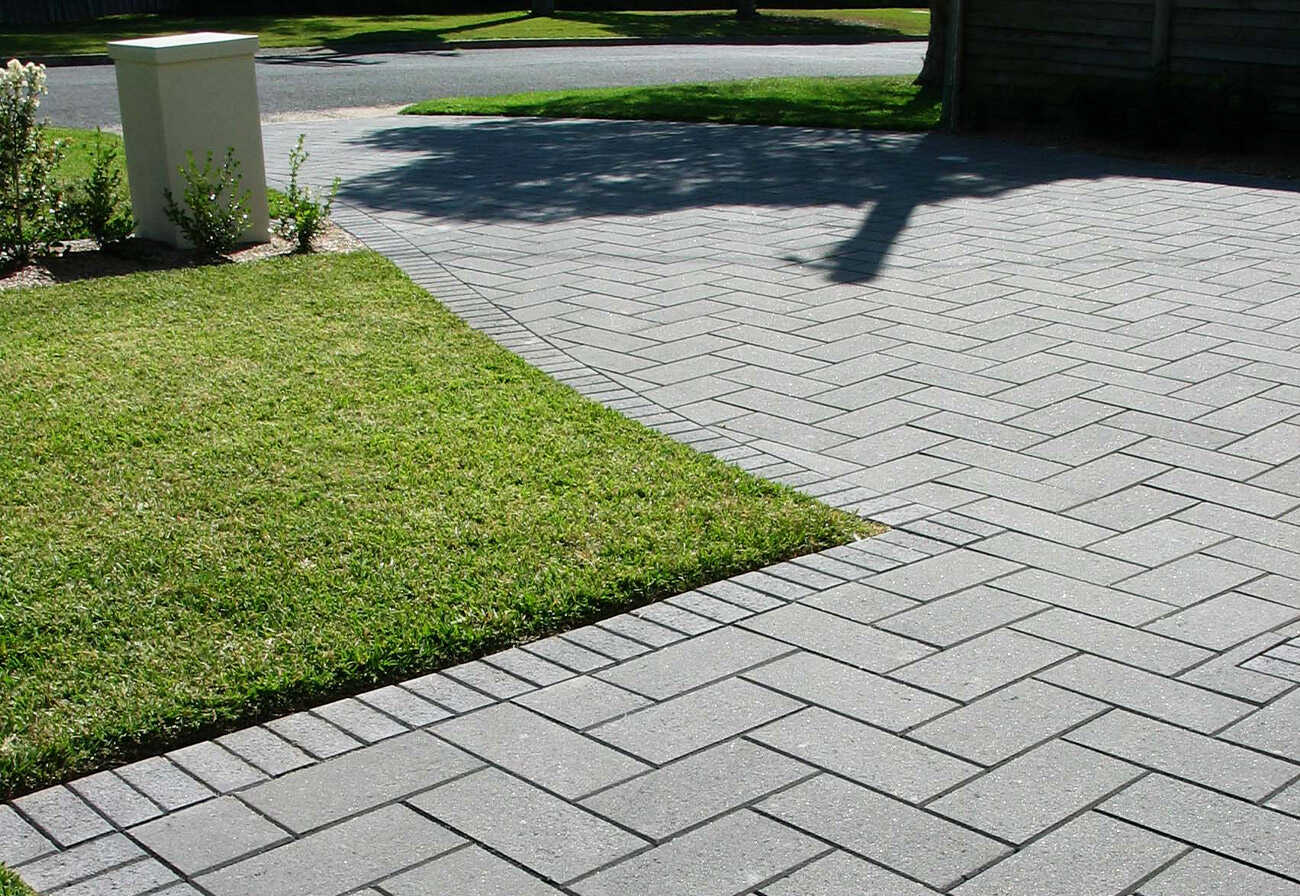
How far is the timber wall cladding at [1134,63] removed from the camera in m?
12.0

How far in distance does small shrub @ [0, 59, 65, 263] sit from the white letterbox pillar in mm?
514

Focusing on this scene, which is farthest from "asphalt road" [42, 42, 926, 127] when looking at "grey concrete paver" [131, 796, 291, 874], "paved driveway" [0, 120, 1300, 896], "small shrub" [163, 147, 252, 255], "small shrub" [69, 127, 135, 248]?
"grey concrete paver" [131, 796, 291, 874]

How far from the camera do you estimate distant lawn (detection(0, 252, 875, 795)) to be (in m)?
3.74

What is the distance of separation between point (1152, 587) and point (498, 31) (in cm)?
2555

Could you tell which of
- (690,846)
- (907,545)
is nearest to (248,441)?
(907,545)

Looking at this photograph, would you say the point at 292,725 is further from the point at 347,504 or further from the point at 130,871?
the point at 347,504

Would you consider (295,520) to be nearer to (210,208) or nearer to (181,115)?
(210,208)

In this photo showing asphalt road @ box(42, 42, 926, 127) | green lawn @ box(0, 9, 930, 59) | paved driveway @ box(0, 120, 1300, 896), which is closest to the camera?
paved driveway @ box(0, 120, 1300, 896)

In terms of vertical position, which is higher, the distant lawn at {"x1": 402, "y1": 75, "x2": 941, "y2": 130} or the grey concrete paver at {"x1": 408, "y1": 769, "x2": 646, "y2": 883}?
the distant lawn at {"x1": 402, "y1": 75, "x2": 941, "y2": 130}

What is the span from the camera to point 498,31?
2791 cm

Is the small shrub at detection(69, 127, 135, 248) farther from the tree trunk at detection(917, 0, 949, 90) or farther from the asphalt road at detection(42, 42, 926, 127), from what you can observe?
the tree trunk at detection(917, 0, 949, 90)

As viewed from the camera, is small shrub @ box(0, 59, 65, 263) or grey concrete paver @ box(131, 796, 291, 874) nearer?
grey concrete paver @ box(131, 796, 291, 874)

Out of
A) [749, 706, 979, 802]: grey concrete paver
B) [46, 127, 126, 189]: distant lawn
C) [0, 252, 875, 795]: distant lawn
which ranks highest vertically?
[46, 127, 126, 189]: distant lawn

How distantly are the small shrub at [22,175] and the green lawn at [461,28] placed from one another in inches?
625
